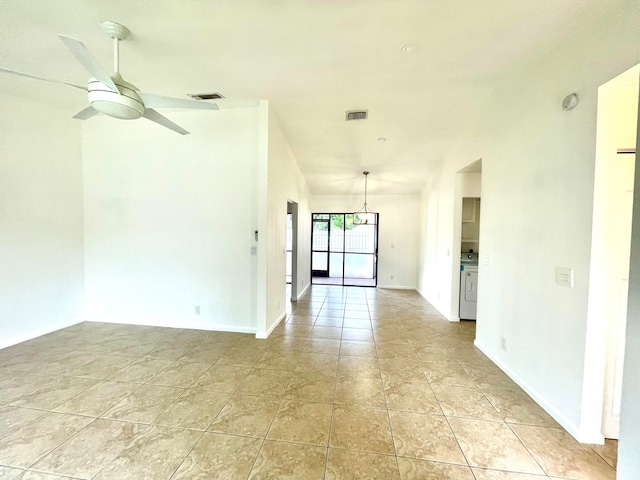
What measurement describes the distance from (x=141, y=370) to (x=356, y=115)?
12.2 feet

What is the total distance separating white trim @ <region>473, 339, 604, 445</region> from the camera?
5.69ft

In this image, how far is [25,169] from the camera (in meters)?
3.14

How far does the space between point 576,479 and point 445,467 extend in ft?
2.29

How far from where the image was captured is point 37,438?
1701 mm

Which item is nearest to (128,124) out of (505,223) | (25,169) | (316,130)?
(25,169)

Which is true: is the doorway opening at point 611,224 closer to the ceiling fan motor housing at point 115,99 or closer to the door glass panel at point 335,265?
the ceiling fan motor housing at point 115,99

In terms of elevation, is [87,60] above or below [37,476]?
above

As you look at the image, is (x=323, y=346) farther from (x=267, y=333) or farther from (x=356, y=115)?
(x=356, y=115)

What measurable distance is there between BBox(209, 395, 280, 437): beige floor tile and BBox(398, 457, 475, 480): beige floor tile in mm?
895

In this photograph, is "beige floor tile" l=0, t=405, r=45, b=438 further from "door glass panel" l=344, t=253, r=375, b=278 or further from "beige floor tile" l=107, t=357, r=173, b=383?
"door glass panel" l=344, t=253, r=375, b=278

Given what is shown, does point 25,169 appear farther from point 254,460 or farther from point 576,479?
point 576,479

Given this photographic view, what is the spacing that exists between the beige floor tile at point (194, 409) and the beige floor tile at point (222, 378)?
0.23 feet

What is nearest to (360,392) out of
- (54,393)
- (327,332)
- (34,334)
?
(327,332)

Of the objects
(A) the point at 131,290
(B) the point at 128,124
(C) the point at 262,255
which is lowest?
(A) the point at 131,290
